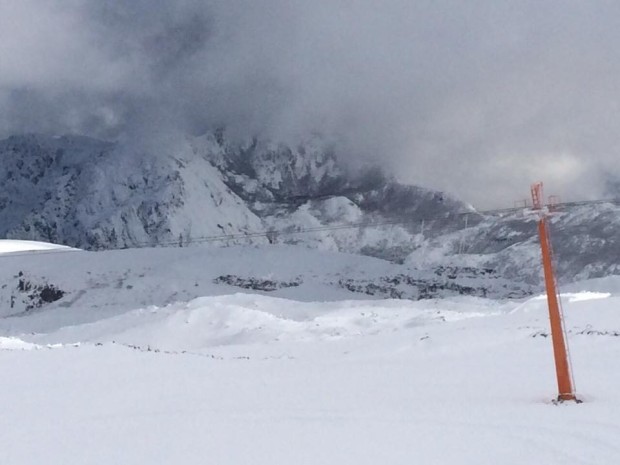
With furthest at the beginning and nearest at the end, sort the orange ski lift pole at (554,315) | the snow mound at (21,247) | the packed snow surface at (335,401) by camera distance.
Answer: the snow mound at (21,247) → the orange ski lift pole at (554,315) → the packed snow surface at (335,401)

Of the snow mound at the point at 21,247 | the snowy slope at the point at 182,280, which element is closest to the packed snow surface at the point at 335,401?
the snowy slope at the point at 182,280

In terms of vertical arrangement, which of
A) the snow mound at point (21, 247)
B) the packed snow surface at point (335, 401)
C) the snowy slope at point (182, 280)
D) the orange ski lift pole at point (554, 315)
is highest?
the snow mound at point (21, 247)

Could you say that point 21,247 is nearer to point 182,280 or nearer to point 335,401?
point 182,280

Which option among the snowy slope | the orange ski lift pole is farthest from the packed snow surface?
the snowy slope

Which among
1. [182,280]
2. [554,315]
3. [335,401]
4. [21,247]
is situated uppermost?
[21,247]

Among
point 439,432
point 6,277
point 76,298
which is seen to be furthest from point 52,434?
point 6,277

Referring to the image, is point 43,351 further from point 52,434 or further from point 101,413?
point 52,434

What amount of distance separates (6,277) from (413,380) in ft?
190

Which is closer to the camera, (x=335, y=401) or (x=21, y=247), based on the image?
(x=335, y=401)

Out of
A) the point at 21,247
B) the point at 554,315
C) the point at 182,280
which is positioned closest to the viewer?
the point at 554,315

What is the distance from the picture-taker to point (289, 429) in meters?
11.0

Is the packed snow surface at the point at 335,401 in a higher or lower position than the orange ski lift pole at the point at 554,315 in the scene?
lower

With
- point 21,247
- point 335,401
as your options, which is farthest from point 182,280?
point 335,401

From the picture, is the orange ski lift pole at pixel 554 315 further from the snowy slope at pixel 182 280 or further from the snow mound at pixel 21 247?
the snow mound at pixel 21 247
